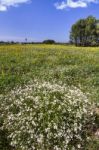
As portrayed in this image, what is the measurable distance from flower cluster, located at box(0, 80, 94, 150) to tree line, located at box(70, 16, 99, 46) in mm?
74427

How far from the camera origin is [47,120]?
32.0ft

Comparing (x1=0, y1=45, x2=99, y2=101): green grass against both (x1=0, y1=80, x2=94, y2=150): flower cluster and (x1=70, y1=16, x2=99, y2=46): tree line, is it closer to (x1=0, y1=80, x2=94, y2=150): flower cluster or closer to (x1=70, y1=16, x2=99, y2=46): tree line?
(x1=0, y1=80, x2=94, y2=150): flower cluster

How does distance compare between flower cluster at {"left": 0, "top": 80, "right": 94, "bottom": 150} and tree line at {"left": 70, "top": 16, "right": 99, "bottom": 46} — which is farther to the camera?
tree line at {"left": 70, "top": 16, "right": 99, "bottom": 46}

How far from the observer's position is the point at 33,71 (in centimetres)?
1883

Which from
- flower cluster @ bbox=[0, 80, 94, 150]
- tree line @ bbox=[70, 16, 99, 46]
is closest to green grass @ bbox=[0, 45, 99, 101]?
flower cluster @ bbox=[0, 80, 94, 150]

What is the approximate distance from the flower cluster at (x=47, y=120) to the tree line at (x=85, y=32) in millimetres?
74427

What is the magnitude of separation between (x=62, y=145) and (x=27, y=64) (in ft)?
40.5

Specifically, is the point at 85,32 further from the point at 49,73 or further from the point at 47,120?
the point at 47,120

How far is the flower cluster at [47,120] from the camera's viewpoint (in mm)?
9516

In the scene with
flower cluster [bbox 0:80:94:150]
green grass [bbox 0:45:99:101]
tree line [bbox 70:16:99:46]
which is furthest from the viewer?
tree line [bbox 70:16:99:46]

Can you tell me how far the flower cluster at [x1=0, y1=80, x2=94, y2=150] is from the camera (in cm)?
952

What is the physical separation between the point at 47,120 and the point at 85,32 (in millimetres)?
80213

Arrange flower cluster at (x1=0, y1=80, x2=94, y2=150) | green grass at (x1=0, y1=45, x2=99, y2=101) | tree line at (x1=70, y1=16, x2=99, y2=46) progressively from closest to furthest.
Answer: flower cluster at (x1=0, y1=80, x2=94, y2=150), green grass at (x1=0, y1=45, x2=99, y2=101), tree line at (x1=70, y1=16, x2=99, y2=46)

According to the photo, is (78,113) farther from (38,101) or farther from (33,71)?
(33,71)
